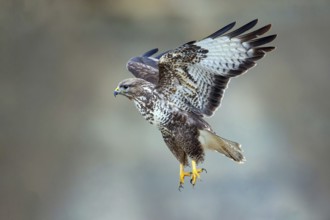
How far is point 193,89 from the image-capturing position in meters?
1.71

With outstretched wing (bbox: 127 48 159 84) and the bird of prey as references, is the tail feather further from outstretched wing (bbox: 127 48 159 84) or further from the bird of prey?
outstretched wing (bbox: 127 48 159 84)

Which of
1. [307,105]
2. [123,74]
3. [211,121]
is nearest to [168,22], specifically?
[123,74]

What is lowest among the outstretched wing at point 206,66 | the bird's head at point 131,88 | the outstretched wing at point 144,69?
the bird's head at point 131,88

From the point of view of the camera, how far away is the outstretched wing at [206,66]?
1.59m

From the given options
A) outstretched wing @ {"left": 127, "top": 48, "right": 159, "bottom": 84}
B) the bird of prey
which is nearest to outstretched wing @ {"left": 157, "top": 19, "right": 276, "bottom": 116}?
the bird of prey

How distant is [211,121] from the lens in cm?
301

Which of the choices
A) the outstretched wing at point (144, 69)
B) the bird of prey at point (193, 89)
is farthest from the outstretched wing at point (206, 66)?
the outstretched wing at point (144, 69)

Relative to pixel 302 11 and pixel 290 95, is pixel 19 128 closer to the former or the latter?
pixel 290 95

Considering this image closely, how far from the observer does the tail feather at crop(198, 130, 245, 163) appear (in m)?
1.69

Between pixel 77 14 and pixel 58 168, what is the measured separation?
890 mm

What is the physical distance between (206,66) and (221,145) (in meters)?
0.25

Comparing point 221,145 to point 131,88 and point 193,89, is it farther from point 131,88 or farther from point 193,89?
point 131,88

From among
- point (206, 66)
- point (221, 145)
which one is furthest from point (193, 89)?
point (221, 145)

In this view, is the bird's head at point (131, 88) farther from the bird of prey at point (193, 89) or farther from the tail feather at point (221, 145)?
the tail feather at point (221, 145)
